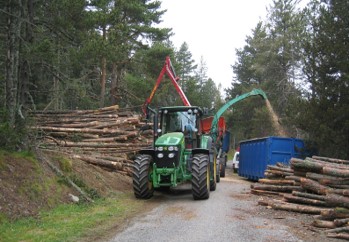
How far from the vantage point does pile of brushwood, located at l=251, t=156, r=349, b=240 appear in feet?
27.5

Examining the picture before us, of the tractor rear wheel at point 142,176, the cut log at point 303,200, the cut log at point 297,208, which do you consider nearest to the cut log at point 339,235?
the cut log at point 297,208

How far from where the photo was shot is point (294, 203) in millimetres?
11039

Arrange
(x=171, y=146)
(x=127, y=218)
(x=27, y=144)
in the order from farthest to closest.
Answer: (x=171, y=146) < (x=27, y=144) < (x=127, y=218)

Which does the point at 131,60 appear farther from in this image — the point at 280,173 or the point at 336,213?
the point at 336,213

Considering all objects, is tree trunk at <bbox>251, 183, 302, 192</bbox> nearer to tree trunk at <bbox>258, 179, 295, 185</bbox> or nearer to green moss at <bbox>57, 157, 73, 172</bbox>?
tree trunk at <bbox>258, 179, 295, 185</bbox>

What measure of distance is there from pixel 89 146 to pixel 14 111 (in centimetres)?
668

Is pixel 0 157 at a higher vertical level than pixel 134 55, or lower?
lower

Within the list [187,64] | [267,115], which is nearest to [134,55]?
[267,115]

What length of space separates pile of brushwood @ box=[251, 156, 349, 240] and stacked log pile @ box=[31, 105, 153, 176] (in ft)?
20.7

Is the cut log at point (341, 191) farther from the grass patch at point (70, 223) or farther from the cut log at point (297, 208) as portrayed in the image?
the grass patch at point (70, 223)

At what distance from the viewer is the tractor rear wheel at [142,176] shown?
462 inches

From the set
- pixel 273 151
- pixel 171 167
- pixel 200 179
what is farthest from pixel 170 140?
pixel 273 151

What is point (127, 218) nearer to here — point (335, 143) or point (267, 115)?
point (335, 143)

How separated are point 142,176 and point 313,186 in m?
4.91
